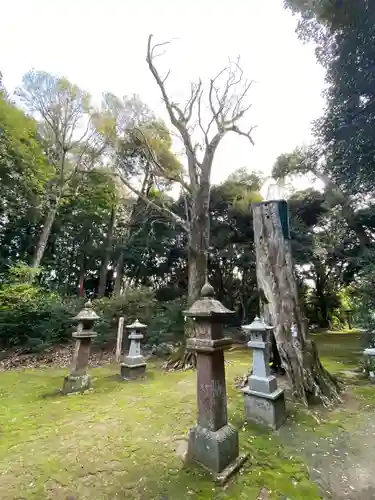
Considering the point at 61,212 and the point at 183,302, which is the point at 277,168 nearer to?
the point at 183,302

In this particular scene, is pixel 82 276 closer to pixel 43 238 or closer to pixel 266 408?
pixel 43 238

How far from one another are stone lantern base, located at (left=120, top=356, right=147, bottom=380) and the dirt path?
3277 millimetres

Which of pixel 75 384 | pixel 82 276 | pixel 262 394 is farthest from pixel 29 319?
pixel 262 394

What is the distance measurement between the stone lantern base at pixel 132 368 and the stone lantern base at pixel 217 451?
10.6 ft

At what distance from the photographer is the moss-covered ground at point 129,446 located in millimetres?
2012

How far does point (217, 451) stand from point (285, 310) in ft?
8.19

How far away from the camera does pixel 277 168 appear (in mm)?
12820

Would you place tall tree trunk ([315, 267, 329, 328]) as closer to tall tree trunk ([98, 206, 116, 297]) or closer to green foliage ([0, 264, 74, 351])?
tall tree trunk ([98, 206, 116, 297])

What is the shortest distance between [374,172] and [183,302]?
24.0 feet

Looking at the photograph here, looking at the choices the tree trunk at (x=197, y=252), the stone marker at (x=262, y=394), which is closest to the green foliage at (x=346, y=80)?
the tree trunk at (x=197, y=252)

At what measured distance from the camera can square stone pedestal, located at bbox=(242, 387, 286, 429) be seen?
3021mm

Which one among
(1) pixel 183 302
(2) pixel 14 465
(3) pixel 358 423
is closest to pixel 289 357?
(3) pixel 358 423

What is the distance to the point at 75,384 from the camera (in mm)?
4523

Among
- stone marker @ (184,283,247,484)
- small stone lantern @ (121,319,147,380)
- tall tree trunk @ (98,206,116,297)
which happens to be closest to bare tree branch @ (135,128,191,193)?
small stone lantern @ (121,319,147,380)
